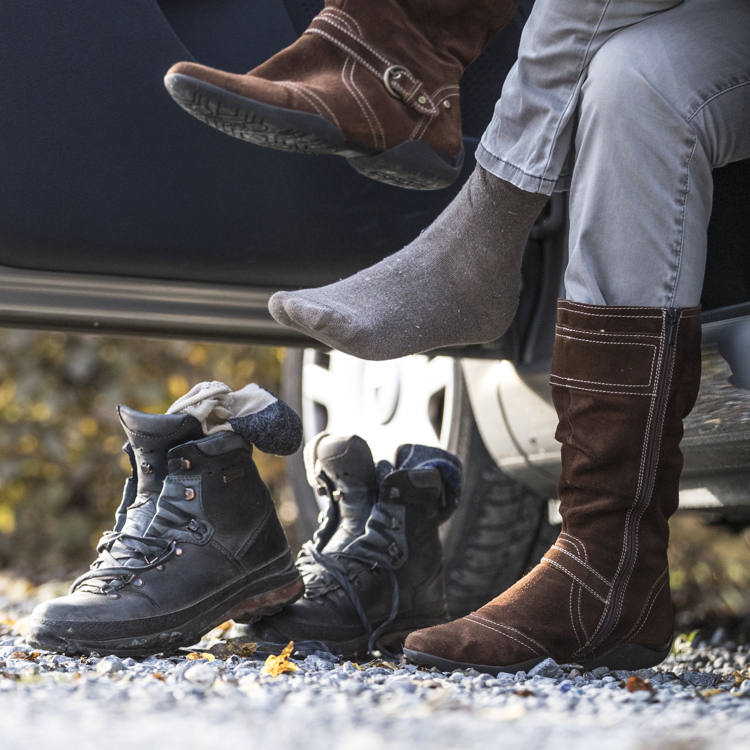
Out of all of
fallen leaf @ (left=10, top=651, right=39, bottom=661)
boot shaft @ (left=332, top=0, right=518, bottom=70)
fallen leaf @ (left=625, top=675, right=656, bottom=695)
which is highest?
boot shaft @ (left=332, top=0, right=518, bottom=70)

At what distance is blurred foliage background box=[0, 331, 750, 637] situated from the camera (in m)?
4.38

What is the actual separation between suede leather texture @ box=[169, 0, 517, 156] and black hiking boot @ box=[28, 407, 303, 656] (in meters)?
0.54

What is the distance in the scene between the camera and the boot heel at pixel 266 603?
5.13 feet

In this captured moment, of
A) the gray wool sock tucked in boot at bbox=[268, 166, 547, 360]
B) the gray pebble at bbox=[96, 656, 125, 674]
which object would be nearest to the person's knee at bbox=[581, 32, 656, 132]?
the gray wool sock tucked in boot at bbox=[268, 166, 547, 360]

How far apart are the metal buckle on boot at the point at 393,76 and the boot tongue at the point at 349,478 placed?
2.11 feet

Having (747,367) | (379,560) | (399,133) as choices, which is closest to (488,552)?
(379,560)

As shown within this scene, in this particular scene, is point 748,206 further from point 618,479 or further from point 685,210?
point 618,479

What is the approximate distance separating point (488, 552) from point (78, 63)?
1.46 metres

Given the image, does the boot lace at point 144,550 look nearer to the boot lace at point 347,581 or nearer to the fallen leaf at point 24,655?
the fallen leaf at point 24,655

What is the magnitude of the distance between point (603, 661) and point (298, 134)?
2.83ft

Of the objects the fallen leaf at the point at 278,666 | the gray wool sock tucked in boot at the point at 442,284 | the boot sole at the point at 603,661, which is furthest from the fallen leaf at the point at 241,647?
the gray wool sock tucked in boot at the point at 442,284

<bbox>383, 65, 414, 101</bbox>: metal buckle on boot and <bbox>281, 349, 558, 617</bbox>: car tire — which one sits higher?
<bbox>383, 65, 414, 101</bbox>: metal buckle on boot

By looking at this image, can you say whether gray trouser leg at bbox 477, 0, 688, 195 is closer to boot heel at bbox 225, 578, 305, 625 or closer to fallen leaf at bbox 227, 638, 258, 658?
boot heel at bbox 225, 578, 305, 625

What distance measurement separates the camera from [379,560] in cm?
170
